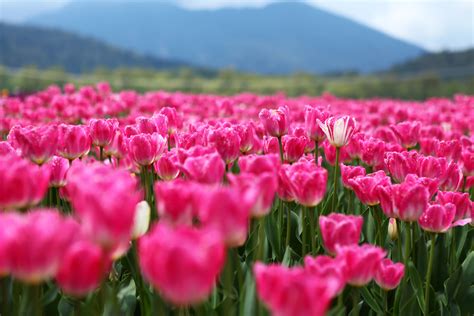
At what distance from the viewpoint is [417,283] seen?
2066 mm

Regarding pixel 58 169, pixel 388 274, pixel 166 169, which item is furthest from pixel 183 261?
pixel 58 169

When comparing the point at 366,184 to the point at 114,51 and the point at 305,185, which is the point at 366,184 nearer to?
the point at 305,185

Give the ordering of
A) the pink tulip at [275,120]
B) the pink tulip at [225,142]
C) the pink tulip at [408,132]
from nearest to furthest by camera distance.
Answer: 1. the pink tulip at [225,142]
2. the pink tulip at [275,120]
3. the pink tulip at [408,132]

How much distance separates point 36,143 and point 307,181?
103 centimetres

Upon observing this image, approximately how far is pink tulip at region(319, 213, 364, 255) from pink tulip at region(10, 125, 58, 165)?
1.09 meters

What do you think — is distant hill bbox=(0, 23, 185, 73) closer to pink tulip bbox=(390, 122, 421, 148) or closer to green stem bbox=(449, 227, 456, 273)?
pink tulip bbox=(390, 122, 421, 148)

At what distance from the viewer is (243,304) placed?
1.53 meters

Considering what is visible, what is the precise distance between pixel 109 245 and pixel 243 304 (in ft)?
2.05

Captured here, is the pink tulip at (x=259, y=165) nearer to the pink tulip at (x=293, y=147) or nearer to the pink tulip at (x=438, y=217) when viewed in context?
the pink tulip at (x=438, y=217)

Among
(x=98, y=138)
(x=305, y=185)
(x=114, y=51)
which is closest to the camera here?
(x=305, y=185)

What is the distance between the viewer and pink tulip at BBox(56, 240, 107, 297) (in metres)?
0.99

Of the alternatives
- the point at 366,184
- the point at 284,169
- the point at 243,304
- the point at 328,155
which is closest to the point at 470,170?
the point at 328,155

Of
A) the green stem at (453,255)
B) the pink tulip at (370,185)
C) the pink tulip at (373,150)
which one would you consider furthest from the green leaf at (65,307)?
the pink tulip at (373,150)

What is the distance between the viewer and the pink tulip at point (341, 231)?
4.76 feet
